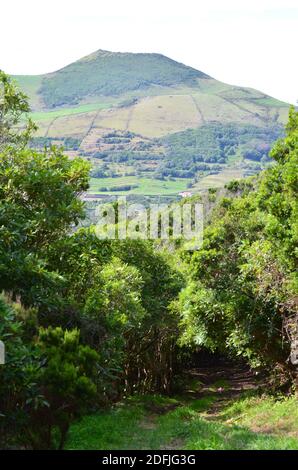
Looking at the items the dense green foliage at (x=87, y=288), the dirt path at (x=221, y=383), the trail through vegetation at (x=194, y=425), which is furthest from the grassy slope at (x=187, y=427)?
the dirt path at (x=221, y=383)

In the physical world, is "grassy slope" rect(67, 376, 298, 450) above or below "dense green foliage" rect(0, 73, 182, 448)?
below

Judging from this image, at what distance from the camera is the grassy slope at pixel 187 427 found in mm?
14062

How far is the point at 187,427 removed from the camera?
16.6 m

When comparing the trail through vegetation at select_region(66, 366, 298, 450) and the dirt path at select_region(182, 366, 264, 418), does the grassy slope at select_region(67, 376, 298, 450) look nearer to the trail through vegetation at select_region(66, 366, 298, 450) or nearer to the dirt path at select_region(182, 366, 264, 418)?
the trail through vegetation at select_region(66, 366, 298, 450)

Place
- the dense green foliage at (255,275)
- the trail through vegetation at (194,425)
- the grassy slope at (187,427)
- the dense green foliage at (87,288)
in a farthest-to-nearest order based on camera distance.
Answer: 1. the dense green foliage at (255,275)
2. the trail through vegetation at (194,425)
3. the grassy slope at (187,427)
4. the dense green foliage at (87,288)

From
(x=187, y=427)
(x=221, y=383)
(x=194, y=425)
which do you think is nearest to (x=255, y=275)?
(x=194, y=425)

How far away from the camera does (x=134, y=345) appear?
97.0 ft

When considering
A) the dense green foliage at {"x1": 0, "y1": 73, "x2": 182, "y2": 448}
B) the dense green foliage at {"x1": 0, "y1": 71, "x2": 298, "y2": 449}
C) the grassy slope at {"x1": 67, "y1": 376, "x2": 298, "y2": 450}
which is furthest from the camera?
the grassy slope at {"x1": 67, "y1": 376, "x2": 298, "y2": 450}

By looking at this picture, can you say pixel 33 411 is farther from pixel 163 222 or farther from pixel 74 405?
pixel 163 222

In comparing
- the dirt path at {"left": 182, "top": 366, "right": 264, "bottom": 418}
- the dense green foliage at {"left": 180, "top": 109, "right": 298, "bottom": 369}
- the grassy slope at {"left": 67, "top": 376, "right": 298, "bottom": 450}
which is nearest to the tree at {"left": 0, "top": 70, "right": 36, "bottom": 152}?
the dense green foliage at {"left": 180, "top": 109, "right": 298, "bottom": 369}

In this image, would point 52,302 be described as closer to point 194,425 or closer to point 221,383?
point 194,425

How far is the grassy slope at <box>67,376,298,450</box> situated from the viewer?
1406 centimetres

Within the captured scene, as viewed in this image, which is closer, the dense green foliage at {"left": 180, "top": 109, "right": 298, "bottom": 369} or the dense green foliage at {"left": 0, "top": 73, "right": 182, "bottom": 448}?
the dense green foliage at {"left": 0, "top": 73, "right": 182, "bottom": 448}

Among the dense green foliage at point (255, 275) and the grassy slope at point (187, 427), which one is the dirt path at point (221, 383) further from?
the dense green foliage at point (255, 275)
